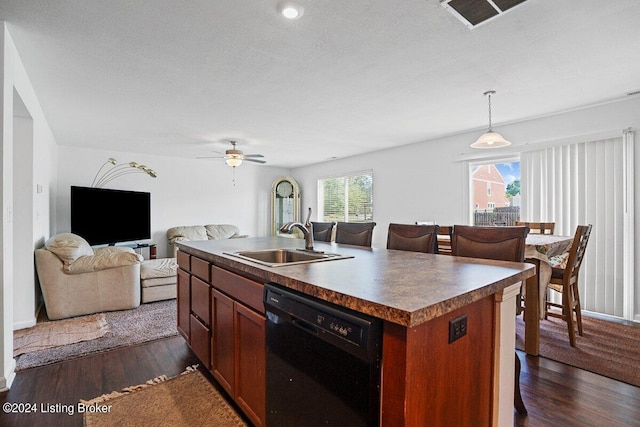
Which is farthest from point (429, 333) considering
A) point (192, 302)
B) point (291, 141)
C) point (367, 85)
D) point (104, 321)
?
point (291, 141)

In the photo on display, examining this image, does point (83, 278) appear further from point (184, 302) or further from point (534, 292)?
point (534, 292)

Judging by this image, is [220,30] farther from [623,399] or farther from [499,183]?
[499,183]

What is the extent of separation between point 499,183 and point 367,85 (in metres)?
2.75

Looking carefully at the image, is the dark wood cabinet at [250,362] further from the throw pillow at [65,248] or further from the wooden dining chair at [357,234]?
the throw pillow at [65,248]

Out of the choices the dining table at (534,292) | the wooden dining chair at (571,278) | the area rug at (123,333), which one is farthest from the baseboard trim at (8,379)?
the wooden dining chair at (571,278)

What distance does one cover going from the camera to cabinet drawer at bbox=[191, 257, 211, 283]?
216 centimetres

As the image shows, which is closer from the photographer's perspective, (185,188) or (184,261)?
(184,261)

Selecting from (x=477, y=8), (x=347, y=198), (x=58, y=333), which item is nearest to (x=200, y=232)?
(x=347, y=198)

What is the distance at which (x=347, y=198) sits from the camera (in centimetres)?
683

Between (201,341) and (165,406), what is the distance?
1.41ft

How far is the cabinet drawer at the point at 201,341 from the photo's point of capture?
213cm

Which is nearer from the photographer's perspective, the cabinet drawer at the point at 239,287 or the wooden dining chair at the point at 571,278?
the cabinet drawer at the point at 239,287

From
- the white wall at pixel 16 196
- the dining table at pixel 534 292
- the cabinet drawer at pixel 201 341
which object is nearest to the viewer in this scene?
the white wall at pixel 16 196

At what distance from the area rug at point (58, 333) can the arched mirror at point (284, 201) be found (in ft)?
15.2
